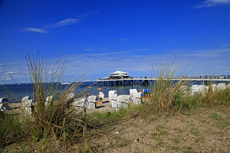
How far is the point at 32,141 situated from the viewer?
2139 mm

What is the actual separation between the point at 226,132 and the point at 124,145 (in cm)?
158

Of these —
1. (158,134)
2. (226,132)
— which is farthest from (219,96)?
(158,134)

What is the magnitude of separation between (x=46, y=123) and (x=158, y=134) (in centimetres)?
159

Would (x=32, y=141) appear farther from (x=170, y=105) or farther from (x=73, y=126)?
(x=170, y=105)

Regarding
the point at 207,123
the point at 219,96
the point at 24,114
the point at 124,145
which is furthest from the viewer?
A: the point at 219,96

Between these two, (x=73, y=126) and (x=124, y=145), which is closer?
(x=124, y=145)

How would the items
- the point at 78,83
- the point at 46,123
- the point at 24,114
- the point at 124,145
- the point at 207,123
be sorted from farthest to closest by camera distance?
the point at 207,123
the point at 78,83
the point at 24,114
the point at 46,123
the point at 124,145

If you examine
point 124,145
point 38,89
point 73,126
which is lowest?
point 124,145

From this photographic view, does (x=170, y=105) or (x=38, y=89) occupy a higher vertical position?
(x=38, y=89)

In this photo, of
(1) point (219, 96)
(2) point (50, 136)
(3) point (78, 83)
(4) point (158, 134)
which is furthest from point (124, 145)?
(1) point (219, 96)

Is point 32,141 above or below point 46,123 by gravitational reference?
below

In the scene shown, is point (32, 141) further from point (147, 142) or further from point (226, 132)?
point (226, 132)

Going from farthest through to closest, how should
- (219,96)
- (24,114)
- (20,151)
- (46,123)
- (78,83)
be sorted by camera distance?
(219,96)
(78,83)
(24,114)
(46,123)
(20,151)

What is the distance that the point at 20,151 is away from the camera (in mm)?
1901
